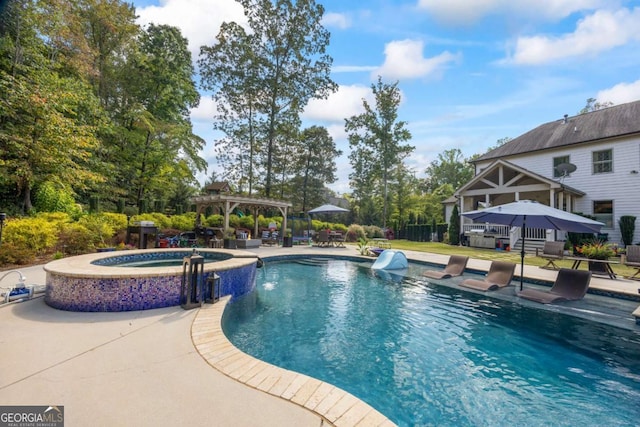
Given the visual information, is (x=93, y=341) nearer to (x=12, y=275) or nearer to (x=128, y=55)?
(x=12, y=275)

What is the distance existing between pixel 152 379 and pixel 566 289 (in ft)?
27.1

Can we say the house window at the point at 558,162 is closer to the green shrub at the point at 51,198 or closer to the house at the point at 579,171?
the house at the point at 579,171

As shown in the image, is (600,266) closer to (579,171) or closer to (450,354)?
(450,354)

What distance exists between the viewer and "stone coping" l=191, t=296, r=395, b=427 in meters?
2.01

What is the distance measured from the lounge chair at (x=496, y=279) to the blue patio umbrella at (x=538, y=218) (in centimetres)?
32

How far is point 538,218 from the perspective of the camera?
738 cm

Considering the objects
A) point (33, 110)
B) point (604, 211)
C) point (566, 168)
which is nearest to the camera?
point (33, 110)

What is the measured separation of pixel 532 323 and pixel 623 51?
12717mm

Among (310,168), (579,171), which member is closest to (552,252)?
(579,171)

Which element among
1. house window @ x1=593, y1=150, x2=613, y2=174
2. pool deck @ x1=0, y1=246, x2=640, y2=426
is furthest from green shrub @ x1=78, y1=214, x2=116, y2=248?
house window @ x1=593, y1=150, x2=613, y2=174

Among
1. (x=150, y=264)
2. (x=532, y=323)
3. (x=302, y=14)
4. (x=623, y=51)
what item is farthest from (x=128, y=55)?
(x=623, y=51)

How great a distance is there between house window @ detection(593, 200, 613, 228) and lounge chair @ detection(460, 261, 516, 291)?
1127 centimetres

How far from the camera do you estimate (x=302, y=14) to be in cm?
1952

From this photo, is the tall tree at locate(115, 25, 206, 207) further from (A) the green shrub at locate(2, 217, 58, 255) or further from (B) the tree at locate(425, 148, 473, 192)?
(B) the tree at locate(425, 148, 473, 192)
